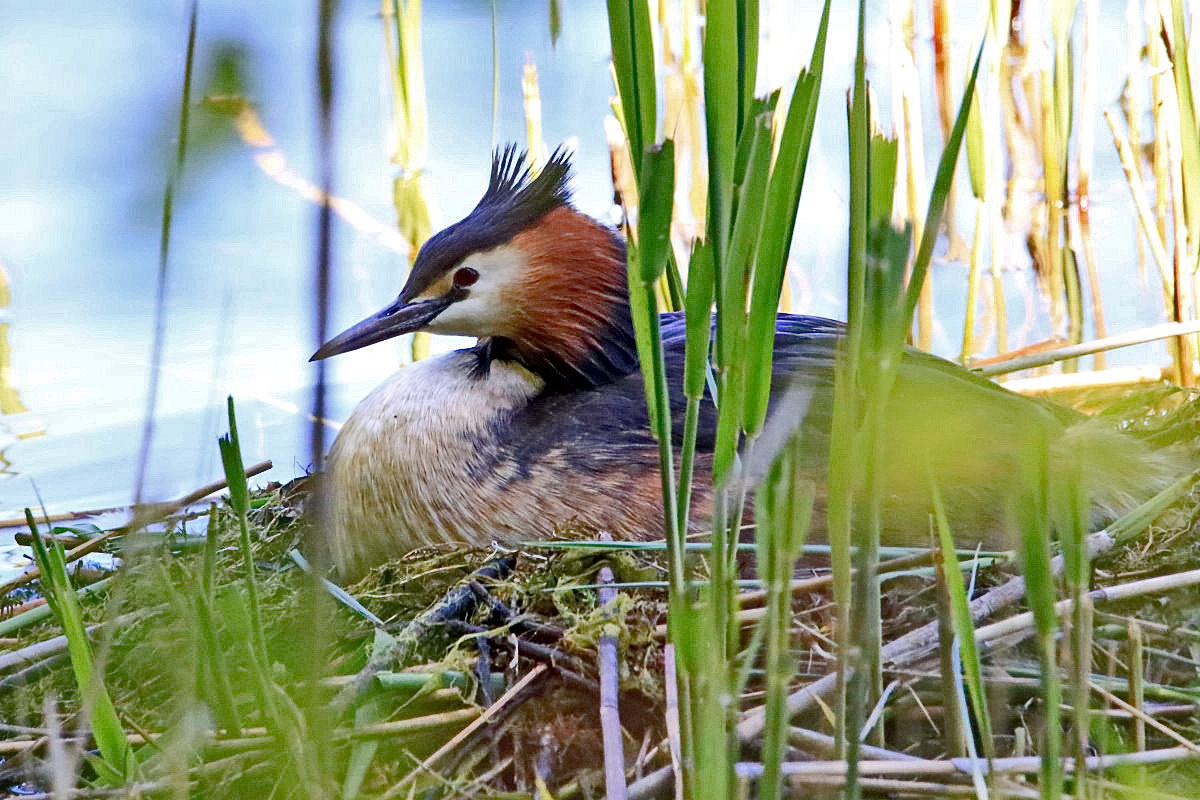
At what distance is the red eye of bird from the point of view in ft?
10.2

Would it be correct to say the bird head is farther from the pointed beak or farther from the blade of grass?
the blade of grass

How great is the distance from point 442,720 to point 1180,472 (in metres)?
1.96

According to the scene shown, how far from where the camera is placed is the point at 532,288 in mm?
3170

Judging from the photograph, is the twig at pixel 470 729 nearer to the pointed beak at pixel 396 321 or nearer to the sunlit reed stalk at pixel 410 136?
the pointed beak at pixel 396 321

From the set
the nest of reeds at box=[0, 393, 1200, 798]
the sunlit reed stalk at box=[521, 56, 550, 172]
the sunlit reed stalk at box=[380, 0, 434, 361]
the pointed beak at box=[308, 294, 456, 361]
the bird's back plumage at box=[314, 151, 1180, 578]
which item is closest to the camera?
the nest of reeds at box=[0, 393, 1200, 798]

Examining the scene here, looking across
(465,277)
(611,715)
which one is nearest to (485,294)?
(465,277)

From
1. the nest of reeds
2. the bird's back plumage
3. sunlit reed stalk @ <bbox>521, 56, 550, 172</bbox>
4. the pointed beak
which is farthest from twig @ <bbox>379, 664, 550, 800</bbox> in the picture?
sunlit reed stalk @ <bbox>521, 56, 550, 172</bbox>

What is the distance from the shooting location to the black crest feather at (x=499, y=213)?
311 cm

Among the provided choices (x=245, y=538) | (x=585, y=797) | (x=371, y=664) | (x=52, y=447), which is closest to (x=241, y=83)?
(x=245, y=538)

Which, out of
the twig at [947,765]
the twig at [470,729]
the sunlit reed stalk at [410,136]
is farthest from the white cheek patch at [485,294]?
the twig at [947,765]

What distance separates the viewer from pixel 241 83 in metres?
0.67

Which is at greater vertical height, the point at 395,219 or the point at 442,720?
the point at 395,219

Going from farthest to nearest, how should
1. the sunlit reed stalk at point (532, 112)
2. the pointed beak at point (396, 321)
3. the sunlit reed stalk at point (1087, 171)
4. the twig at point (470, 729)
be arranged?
1. the sunlit reed stalk at point (1087, 171)
2. the sunlit reed stalk at point (532, 112)
3. the pointed beak at point (396, 321)
4. the twig at point (470, 729)

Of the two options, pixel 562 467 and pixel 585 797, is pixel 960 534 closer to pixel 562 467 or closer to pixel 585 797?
pixel 562 467
